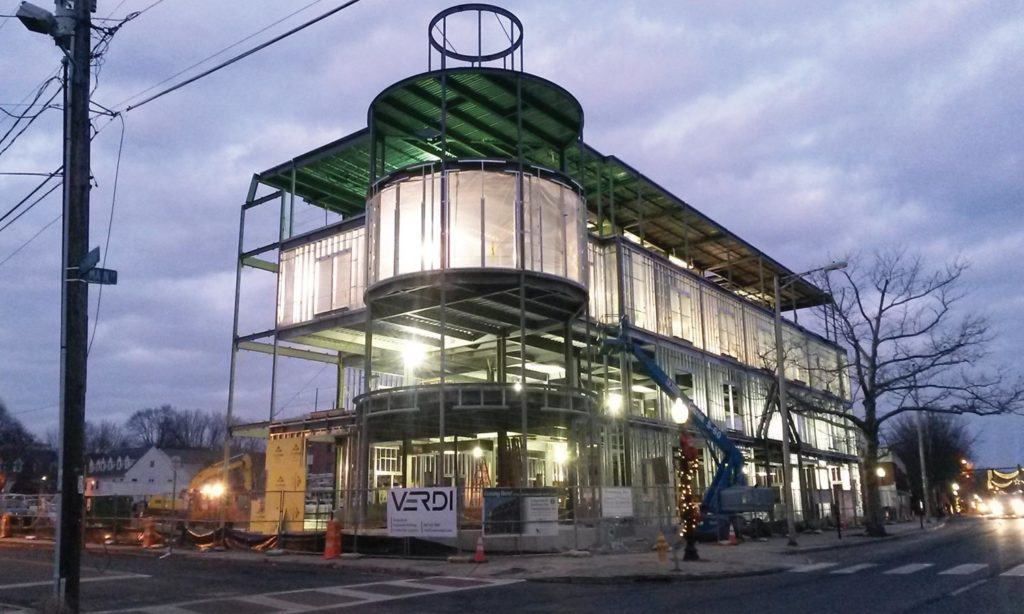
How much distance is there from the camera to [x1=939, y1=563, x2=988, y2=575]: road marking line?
19.0 m

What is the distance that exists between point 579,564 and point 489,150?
860 inches

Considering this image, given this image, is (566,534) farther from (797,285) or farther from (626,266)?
(797,285)

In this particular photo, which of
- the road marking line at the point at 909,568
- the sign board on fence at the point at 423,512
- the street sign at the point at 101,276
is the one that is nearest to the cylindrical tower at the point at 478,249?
the sign board on fence at the point at 423,512

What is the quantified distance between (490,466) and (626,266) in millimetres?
11943

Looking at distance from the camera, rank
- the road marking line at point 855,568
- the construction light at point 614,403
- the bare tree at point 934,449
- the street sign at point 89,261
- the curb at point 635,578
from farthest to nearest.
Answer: the bare tree at point 934,449
the construction light at point 614,403
the road marking line at point 855,568
the curb at point 635,578
the street sign at point 89,261

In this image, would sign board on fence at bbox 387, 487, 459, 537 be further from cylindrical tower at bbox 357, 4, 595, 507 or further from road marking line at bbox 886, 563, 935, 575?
road marking line at bbox 886, 563, 935, 575

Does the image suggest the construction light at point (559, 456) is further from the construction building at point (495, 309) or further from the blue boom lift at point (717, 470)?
the blue boom lift at point (717, 470)

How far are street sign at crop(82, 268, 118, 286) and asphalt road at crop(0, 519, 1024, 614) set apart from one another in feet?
18.1

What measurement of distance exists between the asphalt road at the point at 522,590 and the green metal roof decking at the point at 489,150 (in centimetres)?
1632

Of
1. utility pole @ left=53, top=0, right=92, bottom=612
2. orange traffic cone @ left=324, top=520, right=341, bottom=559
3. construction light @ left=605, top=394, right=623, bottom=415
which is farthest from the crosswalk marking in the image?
utility pole @ left=53, top=0, right=92, bottom=612

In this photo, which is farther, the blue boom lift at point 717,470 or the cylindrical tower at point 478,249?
the blue boom lift at point 717,470

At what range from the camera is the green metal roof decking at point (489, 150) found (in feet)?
107

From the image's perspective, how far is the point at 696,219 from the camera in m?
45.3

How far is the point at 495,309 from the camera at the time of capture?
3303cm
